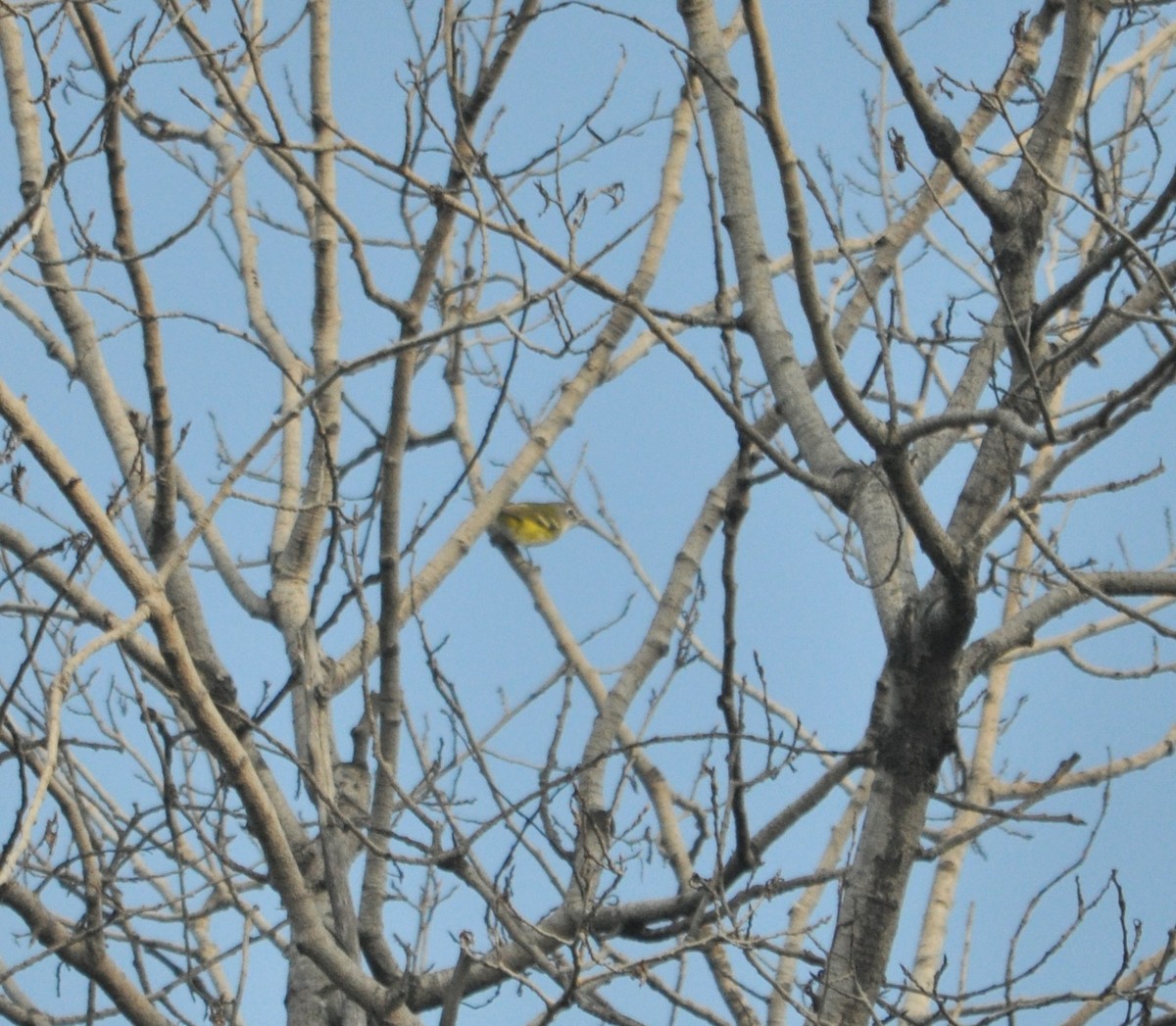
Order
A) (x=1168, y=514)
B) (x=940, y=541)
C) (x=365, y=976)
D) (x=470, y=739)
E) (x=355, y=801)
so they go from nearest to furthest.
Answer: (x=940, y=541) < (x=365, y=976) < (x=470, y=739) < (x=355, y=801) < (x=1168, y=514)

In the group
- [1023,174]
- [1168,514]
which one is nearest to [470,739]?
[1023,174]

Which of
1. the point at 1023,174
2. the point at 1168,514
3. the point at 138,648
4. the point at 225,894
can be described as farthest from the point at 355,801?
the point at 1168,514

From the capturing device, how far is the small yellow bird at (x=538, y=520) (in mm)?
7527

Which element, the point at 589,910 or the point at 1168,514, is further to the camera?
the point at 1168,514

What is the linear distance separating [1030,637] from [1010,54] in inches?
52.0

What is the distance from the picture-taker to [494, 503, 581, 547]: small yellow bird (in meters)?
7.53

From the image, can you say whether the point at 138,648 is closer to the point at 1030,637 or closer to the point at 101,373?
the point at 101,373

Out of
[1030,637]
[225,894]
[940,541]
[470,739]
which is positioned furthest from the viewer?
[225,894]

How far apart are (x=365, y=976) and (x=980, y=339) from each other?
6.11 ft

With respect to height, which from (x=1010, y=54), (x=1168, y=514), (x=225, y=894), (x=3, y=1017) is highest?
(x=1168, y=514)

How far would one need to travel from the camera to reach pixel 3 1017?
125 inches

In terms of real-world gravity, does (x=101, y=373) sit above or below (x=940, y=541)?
above

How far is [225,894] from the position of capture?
4.04m

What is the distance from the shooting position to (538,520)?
7926 mm
